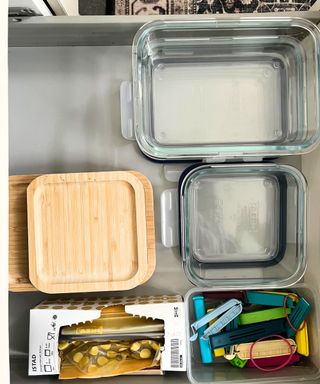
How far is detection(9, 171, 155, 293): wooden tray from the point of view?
3.65ft

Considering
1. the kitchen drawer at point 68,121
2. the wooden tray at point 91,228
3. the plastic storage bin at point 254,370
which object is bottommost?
the plastic storage bin at point 254,370

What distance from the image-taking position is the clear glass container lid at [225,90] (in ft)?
3.74

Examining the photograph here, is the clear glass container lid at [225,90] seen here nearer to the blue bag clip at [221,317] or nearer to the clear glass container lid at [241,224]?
the clear glass container lid at [241,224]

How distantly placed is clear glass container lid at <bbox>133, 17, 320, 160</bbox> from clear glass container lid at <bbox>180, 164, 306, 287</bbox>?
0.09 metres

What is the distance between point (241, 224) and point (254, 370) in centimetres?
30

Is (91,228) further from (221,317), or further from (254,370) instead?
(254,370)

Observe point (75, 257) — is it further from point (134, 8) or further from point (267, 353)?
point (134, 8)

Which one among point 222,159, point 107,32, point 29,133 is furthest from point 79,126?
point 222,159

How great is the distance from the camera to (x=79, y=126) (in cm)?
121

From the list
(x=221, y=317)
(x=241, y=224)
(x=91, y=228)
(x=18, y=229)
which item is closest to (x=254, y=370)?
(x=221, y=317)

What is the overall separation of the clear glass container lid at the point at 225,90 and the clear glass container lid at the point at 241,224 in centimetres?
9

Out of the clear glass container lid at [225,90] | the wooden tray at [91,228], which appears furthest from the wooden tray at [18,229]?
the clear glass container lid at [225,90]

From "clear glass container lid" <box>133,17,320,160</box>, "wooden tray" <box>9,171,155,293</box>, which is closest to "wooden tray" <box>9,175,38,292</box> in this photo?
"wooden tray" <box>9,171,155,293</box>

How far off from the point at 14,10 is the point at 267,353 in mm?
823
